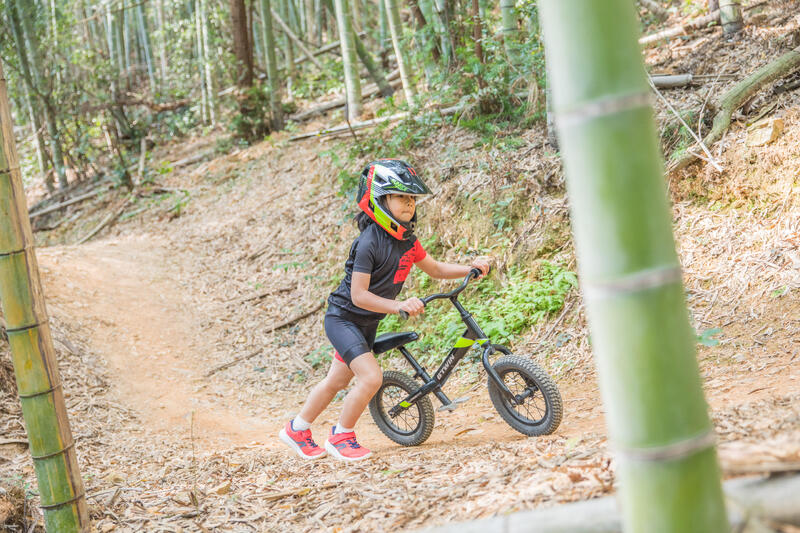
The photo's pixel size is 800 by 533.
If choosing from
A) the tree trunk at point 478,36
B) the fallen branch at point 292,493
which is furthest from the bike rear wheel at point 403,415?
the tree trunk at point 478,36

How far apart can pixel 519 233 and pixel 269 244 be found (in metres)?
4.07

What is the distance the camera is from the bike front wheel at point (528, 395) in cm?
354

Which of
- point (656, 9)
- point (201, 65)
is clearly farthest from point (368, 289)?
point (201, 65)

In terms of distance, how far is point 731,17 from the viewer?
6.62m

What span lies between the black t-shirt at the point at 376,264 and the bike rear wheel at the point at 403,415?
47 cm

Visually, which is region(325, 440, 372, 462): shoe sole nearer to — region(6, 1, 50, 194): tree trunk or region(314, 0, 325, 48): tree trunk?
region(6, 1, 50, 194): tree trunk

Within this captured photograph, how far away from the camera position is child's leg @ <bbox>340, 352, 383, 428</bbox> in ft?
12.2

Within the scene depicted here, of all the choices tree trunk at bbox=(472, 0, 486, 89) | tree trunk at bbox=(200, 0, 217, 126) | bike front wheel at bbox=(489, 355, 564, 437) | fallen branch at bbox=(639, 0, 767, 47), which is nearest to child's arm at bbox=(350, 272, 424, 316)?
bike front wheel at bbox=(489, 355, 564, 437)

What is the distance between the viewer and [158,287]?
844 centimetres

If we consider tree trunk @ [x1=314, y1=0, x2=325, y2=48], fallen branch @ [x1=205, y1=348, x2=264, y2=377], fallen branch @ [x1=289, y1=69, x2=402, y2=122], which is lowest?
fallen branch @ [x1=205, y1=348, x2=264, y2=377]

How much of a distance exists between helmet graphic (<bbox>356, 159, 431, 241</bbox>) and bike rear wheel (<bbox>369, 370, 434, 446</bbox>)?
3.18ft

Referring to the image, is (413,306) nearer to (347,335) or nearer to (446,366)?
(347,335)

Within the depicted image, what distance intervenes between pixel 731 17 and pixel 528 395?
516 centimetres

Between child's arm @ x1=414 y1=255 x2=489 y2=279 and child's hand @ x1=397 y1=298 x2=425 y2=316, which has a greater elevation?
child's arm @ x1=414 y1=255 x2=489 y2=279
